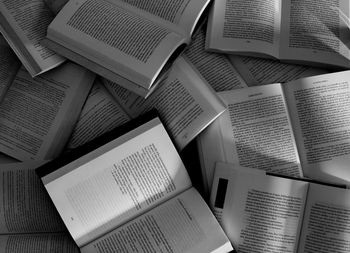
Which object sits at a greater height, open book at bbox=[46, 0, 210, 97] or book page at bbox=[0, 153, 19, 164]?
open book at bbox=[46, 0, 210, 97]

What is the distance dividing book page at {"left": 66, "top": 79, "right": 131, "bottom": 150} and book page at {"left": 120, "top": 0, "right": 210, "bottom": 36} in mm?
250

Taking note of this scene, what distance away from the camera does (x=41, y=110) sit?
1041 mm

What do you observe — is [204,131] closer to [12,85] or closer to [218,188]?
[218,188]

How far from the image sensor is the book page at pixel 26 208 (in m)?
0.97

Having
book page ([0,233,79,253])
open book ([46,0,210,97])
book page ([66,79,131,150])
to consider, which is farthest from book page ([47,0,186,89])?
book page ([0,233,79,253])

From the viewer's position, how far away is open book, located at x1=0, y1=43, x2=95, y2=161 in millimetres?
1021

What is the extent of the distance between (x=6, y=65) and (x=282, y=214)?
2.65ft

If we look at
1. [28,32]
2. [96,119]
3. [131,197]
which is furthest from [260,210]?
[28,32]

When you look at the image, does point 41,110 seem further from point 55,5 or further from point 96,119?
point 55,5

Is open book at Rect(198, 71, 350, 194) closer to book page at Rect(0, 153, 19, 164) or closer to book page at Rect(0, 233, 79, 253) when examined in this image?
book page at Rect(0, 233, 79, 253)

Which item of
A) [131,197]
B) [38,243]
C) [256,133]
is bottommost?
[38,243]

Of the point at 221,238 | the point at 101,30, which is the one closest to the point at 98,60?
the point at 101,30

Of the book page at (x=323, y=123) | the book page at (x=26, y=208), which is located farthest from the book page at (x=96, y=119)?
the book page at (x=323, y=123)

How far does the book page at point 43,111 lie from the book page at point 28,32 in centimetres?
5
